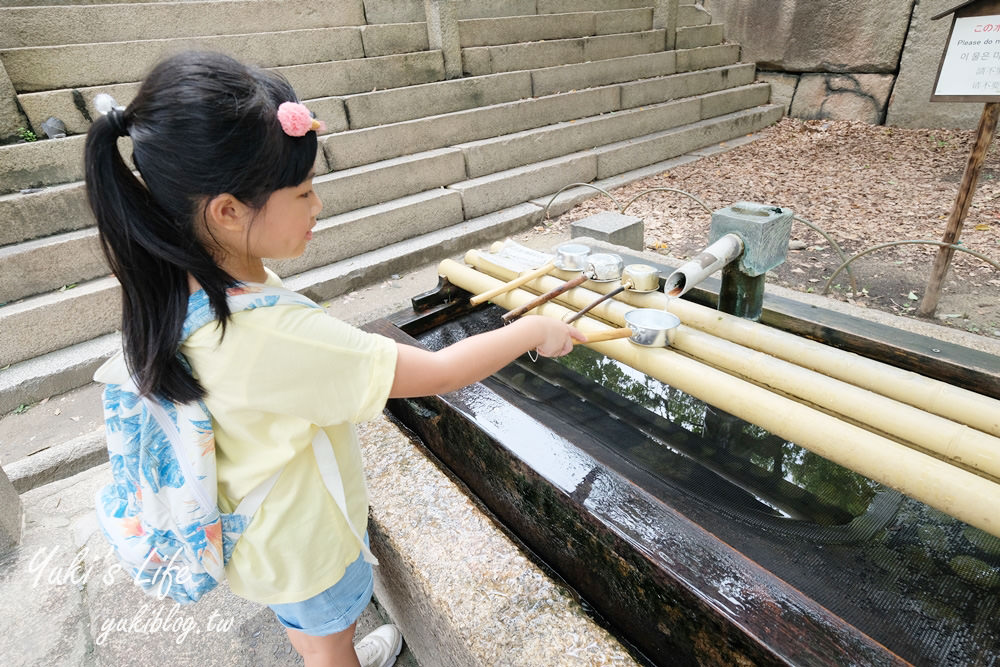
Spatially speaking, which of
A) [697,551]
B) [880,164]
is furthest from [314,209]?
[880,164]

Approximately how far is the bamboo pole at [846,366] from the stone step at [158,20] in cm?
568

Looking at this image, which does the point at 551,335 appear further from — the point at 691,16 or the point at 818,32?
the point at 691,16

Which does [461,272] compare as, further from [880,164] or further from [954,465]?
[880,164]

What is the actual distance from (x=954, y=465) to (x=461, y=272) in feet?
5.69

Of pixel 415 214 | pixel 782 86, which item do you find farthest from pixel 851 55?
pixel 415 214

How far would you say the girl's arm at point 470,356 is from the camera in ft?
3.56

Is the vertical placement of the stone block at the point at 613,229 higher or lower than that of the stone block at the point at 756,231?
lower

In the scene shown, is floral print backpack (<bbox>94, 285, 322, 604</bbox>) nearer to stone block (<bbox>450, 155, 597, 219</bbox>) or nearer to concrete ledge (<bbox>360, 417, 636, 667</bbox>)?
concrete ledge (<bbox>360, 417, 636, 667</bbox>)

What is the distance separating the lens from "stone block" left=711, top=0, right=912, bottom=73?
786cm

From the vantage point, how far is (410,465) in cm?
170

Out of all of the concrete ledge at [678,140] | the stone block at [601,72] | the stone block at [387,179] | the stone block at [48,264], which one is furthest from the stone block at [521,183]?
the stone block at [48,264]

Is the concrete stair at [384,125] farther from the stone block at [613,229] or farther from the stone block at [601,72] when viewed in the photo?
the stone block at [613,229]

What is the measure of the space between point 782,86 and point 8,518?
11.7m

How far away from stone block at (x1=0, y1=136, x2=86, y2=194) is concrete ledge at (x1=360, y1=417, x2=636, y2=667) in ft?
14.0
